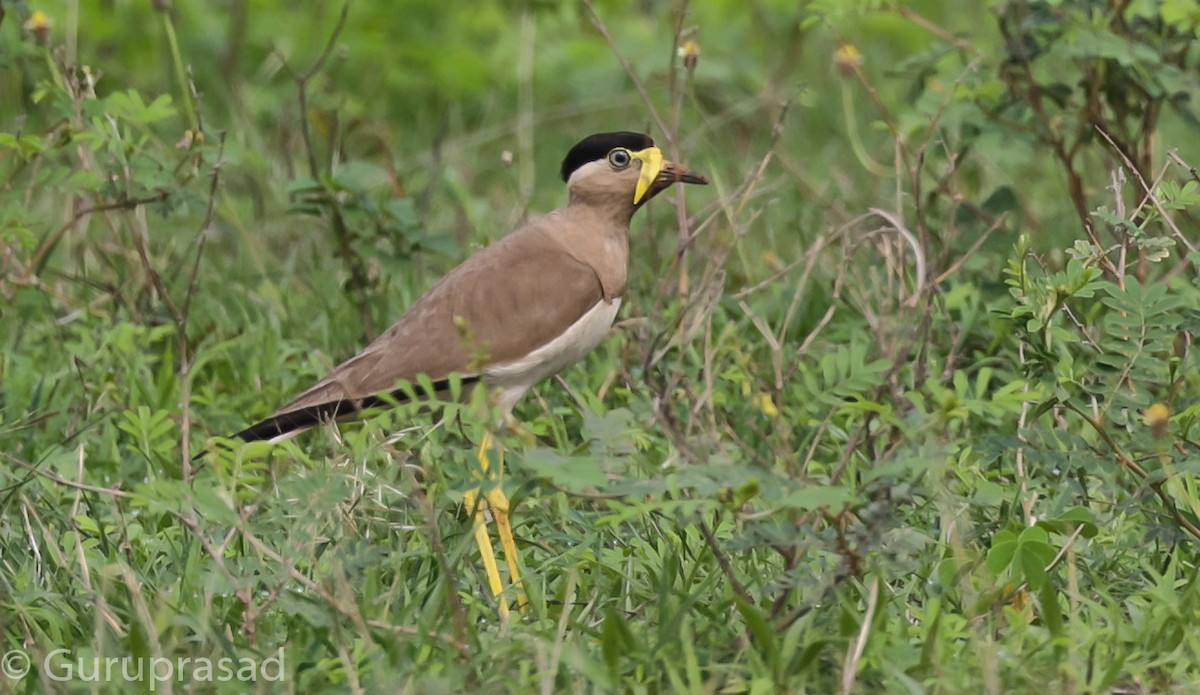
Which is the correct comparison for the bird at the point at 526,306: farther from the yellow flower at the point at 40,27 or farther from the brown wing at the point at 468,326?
the yellow flower at the point at 40,27

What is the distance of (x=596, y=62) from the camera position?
29.1 feet

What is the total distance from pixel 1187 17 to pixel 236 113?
172 inches

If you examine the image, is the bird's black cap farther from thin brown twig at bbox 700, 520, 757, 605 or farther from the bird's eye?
thin brown twig at bbox 700, 520, 757, 605

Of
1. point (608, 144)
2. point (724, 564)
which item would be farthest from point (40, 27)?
point (724, 564)

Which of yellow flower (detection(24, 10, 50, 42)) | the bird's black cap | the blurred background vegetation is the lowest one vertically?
the blurred background vegetation

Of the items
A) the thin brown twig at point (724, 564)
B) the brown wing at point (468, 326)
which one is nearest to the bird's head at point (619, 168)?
the brown wing at point (468, 326)

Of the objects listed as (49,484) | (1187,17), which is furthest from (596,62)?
(49,484)

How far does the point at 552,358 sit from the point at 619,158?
69 cm

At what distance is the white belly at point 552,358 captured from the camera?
4555 millimetres

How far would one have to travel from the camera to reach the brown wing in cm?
448

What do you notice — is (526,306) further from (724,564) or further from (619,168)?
A: (724,564)

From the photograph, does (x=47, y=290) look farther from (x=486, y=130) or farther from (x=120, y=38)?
(x=120, y=38)

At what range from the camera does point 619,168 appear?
4887 mm

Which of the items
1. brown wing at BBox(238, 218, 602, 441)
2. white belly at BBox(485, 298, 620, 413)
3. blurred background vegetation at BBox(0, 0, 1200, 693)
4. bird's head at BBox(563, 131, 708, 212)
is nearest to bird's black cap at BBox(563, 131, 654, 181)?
bird's head at BBox(563, 131, 708, 212)
